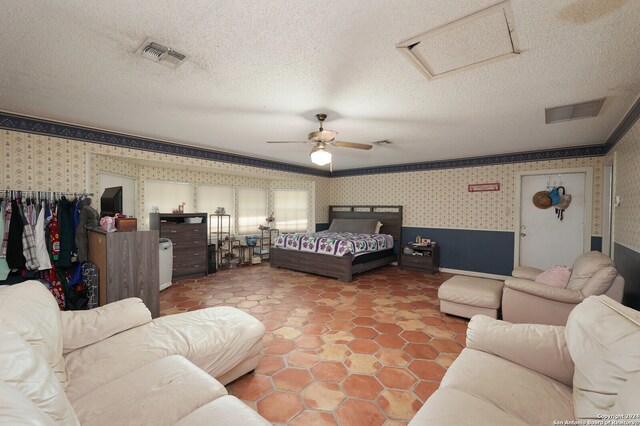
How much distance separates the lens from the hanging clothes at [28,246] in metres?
2.97

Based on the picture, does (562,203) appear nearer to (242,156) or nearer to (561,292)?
(561,292)

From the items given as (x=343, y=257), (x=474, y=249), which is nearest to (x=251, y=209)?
(x=343, y=257)

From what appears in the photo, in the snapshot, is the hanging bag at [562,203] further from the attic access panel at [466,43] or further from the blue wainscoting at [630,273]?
the attic access panel at [466,43]

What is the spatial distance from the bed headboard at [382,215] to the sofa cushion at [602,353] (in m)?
5.07

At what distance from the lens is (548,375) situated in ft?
4.84

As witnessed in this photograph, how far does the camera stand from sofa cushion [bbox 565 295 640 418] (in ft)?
3.37

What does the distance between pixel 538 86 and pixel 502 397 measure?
8.17ft

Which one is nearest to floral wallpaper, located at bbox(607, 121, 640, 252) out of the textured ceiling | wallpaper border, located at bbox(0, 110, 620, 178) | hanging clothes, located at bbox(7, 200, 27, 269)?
wallpaper border, located at bbox(0, 110, 620, 178)

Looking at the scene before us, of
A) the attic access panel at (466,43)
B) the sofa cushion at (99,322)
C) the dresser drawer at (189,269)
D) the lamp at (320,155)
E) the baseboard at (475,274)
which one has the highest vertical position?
the attic access panel at (466,43)

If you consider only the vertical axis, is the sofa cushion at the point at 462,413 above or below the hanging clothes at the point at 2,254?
below

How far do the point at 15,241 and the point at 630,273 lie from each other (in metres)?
6.58

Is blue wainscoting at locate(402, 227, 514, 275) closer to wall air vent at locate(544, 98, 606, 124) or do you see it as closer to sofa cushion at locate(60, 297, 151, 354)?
wall air vent at locate(544, 98, 606, 124)

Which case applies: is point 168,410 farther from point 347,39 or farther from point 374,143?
point 374,143

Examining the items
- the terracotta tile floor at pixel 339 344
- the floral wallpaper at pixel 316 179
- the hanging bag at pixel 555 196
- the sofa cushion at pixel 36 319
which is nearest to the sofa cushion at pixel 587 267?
the floral wallpaper at pixel 316 179
